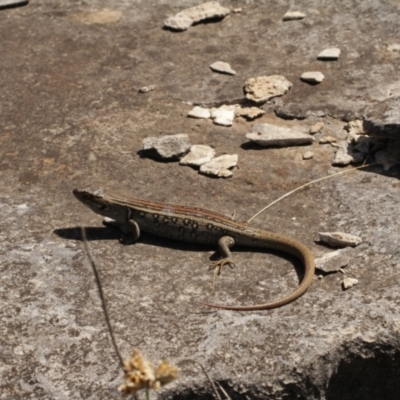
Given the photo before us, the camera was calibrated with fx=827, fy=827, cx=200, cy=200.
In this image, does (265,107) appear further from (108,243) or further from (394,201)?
(108,243)

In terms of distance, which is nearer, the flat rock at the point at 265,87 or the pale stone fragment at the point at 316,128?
the pale stone fragment at the point at 316,128

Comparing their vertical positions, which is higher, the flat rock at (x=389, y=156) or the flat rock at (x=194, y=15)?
the flat rock at (x=194, y=15)

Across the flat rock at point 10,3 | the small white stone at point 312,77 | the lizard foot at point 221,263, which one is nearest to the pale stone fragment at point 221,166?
the lizard foot at point 221,263

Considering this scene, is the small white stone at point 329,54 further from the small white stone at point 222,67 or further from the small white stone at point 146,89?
the small white stone at point 146,89

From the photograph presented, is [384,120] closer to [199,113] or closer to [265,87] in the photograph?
[265,87]

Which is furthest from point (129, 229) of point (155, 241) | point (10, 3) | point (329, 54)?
point (10, 3)

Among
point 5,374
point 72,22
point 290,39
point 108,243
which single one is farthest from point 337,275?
point 72,22
